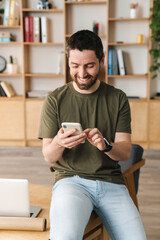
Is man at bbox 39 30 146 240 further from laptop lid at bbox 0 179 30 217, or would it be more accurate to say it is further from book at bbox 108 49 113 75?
book at bbox 108 49 113 75

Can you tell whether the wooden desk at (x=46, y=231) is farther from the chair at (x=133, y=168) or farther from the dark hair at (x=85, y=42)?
the dark hair at (x=85, y=42)

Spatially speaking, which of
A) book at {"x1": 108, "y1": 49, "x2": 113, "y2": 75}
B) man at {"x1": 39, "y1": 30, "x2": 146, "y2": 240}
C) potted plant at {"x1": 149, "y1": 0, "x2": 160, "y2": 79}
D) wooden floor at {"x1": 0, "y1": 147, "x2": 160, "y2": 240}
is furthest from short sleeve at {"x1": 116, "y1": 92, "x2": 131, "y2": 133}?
book at {"x1": 108, "y1": 49, "x2": 113, "y2": 75}

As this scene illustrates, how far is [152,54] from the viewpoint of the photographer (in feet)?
15.0

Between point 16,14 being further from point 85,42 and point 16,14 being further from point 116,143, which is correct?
point 116,143

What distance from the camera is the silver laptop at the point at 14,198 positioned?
1480mm

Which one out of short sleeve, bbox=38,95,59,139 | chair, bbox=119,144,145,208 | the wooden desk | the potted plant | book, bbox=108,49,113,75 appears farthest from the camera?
book, bbox=108,49,113,75

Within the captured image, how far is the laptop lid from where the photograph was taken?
4.86 feet

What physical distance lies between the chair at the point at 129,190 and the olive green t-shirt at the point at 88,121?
0.21 metres

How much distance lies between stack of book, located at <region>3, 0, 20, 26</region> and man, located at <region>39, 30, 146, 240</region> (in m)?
3.28

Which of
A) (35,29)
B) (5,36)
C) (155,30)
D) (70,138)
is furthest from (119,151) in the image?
(5,36)

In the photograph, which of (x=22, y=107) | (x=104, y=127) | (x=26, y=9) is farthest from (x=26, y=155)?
(x=104, y=127)

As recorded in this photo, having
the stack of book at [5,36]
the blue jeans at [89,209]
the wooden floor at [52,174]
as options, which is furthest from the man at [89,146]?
the stack of book at [5,36]

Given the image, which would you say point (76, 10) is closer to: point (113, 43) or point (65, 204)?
point (113, 43)

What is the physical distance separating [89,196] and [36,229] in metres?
0.33
